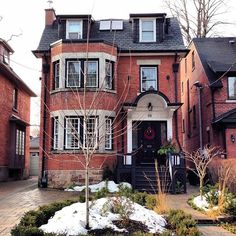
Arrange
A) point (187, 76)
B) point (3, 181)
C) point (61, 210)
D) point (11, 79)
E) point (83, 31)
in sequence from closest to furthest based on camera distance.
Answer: point (61, 210) → point (83, 31) → point (3, 181) → point (11, 79) → point (187, 76)

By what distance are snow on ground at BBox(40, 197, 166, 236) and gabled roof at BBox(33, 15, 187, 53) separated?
11964 millimetres

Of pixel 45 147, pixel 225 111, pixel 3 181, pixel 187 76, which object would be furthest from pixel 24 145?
pixel 225 111

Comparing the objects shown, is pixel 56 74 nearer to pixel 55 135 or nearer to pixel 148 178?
pixel 55 135

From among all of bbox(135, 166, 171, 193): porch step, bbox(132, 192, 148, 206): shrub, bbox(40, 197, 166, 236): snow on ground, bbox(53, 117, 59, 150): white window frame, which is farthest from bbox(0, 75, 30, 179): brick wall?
bbox(40, 197, 166, 236): snow on ground

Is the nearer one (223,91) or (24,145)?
(223,91)

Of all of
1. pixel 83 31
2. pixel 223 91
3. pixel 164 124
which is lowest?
pixel 164 124

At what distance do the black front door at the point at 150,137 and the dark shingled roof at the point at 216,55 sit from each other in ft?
13.2

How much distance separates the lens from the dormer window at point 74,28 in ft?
67.8

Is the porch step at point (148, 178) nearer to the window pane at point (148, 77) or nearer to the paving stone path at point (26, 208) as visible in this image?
the paving stone path at point (26, 208)

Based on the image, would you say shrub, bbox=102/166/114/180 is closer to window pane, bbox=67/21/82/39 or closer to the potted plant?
the potted plant

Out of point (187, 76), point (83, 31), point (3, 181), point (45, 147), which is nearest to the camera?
point (45, 147)

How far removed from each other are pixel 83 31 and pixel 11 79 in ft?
24.9

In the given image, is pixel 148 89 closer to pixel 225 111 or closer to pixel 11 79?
pixel 225 111

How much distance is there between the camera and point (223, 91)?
66.8 feet
